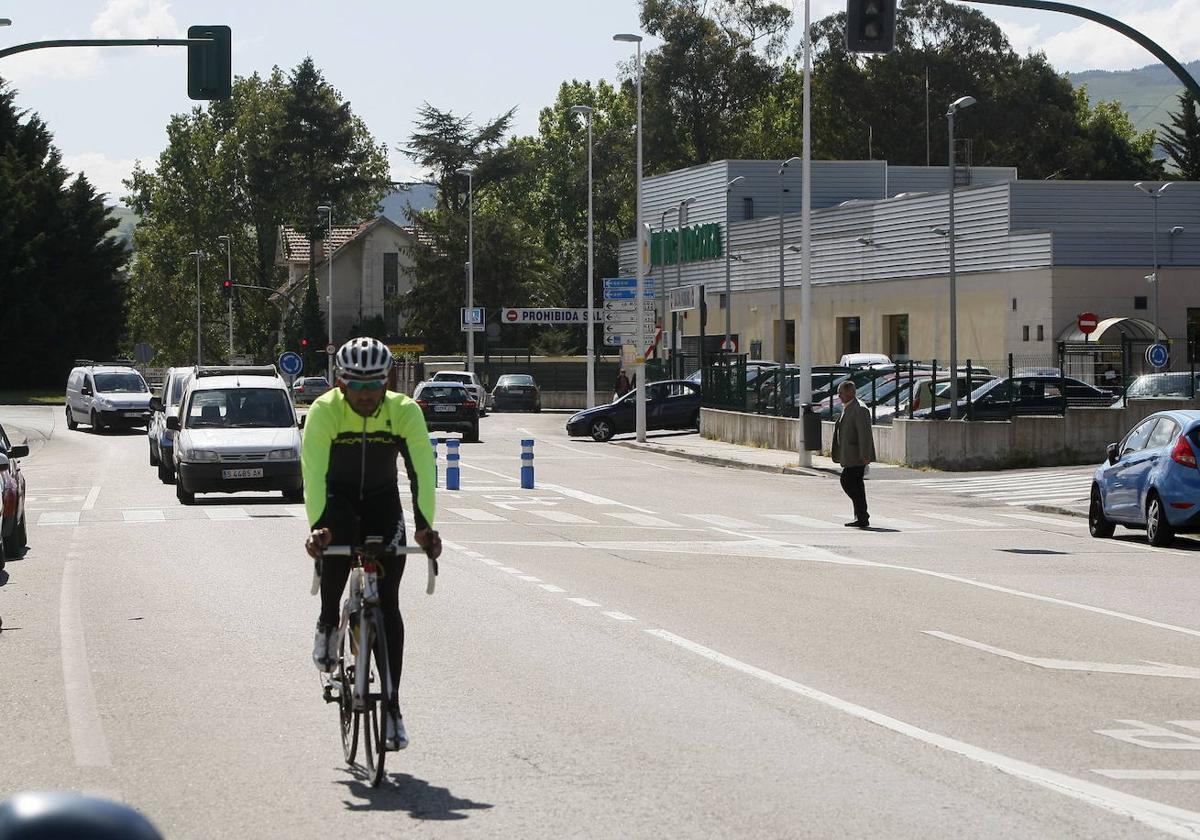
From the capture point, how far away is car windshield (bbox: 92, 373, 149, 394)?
56250mm

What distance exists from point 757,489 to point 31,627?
19.9 meters

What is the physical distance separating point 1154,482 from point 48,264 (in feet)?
246

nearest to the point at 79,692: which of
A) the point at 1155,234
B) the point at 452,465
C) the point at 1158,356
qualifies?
the point at 452,465

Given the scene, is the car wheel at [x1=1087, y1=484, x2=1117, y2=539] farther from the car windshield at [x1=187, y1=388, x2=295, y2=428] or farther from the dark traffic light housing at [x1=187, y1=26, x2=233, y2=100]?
the dark traffic light housing at [x1=187, y1=26, x2=233, y2=100]

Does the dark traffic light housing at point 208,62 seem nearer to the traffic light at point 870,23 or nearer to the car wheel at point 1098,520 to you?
the traffic light at point 870,23

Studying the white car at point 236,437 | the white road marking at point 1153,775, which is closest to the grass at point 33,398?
the white car at point 236,437

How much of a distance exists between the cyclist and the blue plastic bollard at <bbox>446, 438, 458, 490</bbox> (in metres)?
22.6

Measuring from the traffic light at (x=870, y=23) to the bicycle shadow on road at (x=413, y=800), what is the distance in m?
15.3

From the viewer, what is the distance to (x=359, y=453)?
765cm

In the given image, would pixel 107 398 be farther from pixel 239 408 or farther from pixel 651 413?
pixel 239 408

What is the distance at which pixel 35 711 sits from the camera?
933 cm

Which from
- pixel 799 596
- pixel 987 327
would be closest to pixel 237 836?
pixel 799 596

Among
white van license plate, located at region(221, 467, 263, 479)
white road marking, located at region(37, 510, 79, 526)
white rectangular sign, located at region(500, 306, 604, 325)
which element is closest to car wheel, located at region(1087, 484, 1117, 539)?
white van license plate, located at region(221, 467, 263, 479)

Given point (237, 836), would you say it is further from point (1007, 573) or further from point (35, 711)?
point (1007, 573)
